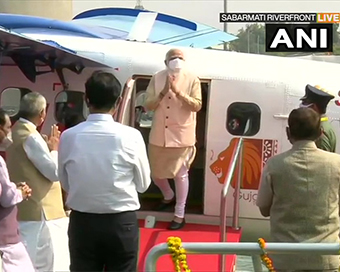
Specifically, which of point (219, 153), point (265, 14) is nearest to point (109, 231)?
point (219, 153)

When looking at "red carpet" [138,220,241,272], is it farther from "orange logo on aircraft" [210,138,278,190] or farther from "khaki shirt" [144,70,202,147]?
"khaki shirt" [144,70,202,147]

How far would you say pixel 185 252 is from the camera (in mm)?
2994

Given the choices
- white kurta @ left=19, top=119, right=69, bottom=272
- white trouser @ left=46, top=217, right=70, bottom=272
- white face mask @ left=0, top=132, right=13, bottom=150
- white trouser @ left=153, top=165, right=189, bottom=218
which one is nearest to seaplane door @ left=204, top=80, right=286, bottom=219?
white trouser @ left=153, top=165, right=189, bottom=218

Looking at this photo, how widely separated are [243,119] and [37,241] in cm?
325

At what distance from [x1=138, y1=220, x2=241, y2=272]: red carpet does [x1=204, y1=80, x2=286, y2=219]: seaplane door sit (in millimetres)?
392

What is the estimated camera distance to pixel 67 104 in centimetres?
761

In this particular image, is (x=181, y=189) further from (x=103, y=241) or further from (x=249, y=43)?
(x=249, y=43)

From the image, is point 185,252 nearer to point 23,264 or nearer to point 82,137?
point 82,137

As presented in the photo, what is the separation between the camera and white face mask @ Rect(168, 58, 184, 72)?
6785mm

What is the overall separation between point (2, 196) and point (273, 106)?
3973 millimetres

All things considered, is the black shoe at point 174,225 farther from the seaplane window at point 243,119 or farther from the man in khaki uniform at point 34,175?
the man in khaki uniform at point 34,175

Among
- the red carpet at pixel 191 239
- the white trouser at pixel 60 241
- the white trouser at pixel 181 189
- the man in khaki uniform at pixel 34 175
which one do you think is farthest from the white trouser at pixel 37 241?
the white trouser at pixel 181 189

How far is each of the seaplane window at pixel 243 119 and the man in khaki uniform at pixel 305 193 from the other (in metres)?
3.47

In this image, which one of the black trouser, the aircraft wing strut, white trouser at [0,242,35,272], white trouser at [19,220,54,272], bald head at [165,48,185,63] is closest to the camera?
the black trouser
